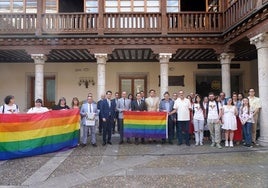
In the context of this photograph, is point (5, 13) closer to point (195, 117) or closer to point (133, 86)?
point (133, 86)

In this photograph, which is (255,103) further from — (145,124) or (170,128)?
(145,124)

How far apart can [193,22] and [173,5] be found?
179 centimetres

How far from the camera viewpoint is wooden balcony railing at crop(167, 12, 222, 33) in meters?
12.8

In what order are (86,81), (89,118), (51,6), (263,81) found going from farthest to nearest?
(86,81) < (51,6) < (263,81) < (89,118)

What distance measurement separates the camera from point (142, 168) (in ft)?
22.0

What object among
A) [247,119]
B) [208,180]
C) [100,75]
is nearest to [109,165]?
[208,180]

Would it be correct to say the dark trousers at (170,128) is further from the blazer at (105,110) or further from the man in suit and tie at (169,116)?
the blazer at (105,110)

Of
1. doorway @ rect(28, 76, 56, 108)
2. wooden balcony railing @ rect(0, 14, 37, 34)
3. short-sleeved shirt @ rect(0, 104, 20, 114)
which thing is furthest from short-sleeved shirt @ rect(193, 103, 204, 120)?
doorway @ rect(28, 76, 56, 108)

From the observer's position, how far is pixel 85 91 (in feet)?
54.5

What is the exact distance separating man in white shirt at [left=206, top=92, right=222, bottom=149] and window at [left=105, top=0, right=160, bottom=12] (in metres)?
6.24

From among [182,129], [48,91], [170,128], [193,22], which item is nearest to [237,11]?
[193,22]

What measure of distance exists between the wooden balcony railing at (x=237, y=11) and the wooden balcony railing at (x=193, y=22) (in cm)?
41

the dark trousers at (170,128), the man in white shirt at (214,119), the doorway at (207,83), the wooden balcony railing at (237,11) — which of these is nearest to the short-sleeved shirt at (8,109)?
the dark trousers at (170,128)

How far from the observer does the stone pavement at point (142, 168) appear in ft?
18.7
